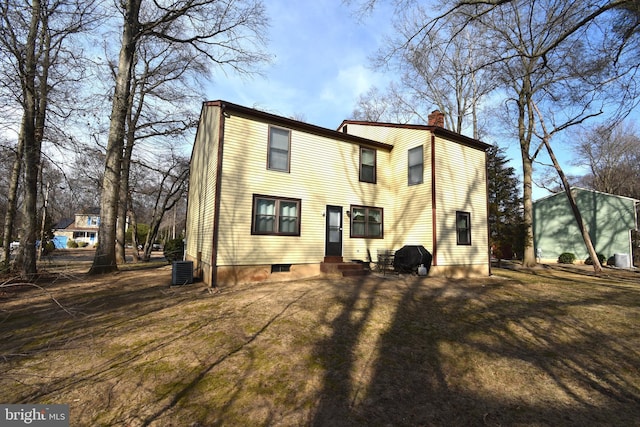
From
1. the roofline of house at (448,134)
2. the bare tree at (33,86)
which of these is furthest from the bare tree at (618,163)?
the bare tree at (33,86)

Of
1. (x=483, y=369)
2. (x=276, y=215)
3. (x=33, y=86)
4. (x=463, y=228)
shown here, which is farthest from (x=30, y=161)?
(x=463, y=228)

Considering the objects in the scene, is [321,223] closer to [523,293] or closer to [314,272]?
[314,272]

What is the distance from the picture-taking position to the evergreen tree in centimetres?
1889

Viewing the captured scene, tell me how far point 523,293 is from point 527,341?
415 centimetres

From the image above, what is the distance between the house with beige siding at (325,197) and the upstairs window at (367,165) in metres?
0.04

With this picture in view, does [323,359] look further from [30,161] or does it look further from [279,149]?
[30,161]

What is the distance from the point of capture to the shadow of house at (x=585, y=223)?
827 inches

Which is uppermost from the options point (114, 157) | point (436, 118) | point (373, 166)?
point (436, 118)

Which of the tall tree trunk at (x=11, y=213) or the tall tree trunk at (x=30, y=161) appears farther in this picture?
the tall tree trunk at (x=11, y=213)

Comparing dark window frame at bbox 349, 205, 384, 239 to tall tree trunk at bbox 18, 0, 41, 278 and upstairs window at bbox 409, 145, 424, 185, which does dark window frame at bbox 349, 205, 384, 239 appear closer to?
upstairs window at bbox 409, 145, 424, 185

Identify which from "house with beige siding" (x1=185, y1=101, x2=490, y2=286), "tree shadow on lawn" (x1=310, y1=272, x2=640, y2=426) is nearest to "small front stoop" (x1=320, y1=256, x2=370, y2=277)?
"house with beige siding" (x1=185, y1=101, x2=490, y2=286)

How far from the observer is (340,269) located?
11023 mm

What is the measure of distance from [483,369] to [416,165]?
29.3 feet

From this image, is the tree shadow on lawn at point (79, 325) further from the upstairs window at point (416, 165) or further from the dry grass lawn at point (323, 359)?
the upstairs window at point (416, 165)
